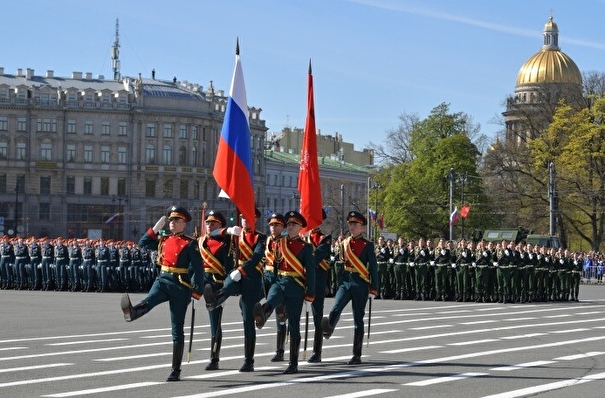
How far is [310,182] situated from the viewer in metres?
17.5

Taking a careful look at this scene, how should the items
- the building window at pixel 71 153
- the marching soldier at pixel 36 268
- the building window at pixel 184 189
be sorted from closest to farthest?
the marching soldier at pixel 36 268, the building window at pixel 71 153, the building window at pixel 184 189

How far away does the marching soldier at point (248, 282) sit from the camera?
14.3 metres

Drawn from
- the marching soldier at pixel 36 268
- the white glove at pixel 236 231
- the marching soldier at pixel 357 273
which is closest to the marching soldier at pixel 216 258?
the white glove at pixel 236 231

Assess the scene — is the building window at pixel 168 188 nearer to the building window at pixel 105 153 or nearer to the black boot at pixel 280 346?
the building window at pixel 105 153

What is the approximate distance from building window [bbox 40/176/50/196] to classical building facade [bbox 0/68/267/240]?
9 centimetres

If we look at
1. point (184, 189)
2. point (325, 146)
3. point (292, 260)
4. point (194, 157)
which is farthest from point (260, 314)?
point (325, 146)

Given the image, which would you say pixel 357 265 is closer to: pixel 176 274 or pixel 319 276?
pixel 319 276

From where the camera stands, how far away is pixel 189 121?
12381 cm

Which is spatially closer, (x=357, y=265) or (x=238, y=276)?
(x=238, y=276)

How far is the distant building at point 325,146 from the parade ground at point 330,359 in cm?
12530

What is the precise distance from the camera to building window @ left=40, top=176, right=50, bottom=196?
11961cm

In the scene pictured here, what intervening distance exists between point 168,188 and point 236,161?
357 feet

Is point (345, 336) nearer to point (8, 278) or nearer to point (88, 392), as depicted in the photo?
point (88, 392)

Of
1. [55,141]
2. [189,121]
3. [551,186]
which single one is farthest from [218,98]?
[551,186]
